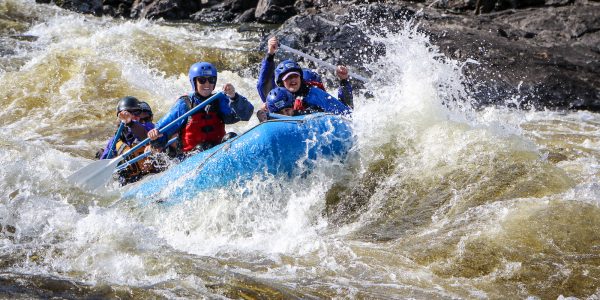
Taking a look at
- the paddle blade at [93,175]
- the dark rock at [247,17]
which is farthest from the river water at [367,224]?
the dark rock at [247,17]

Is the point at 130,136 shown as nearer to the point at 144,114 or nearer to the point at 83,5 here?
the point at 144,114

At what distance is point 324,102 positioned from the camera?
662 centimetres

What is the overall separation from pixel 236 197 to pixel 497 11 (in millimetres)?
11176

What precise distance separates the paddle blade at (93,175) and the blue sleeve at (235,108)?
1152 mm

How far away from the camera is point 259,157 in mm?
5566

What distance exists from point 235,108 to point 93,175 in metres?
1.52

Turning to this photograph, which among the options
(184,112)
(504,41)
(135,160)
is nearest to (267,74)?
(184,112)

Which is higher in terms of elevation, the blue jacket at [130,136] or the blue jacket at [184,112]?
the blue jacket at [184,112]

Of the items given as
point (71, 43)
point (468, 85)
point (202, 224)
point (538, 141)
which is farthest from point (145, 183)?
point (71, 43)

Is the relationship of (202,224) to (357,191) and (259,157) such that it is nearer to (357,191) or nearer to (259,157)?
(259,157)

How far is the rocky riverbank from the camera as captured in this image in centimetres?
1051

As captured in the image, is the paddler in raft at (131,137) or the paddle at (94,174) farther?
the paddler in raft at (131,137)

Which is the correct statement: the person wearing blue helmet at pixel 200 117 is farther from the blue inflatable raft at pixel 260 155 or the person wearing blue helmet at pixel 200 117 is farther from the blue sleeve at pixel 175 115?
the blue inflatable raft at pixel 260 155

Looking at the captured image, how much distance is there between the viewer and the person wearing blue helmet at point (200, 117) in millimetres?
6266
